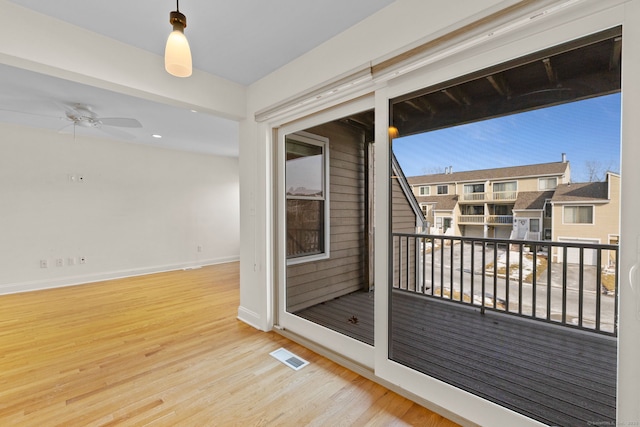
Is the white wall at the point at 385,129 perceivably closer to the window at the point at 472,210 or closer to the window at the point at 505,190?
the window at the point at 505,190

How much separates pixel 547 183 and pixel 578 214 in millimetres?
199

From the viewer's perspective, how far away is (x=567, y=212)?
54.7 inches

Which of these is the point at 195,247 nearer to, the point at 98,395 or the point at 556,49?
the point at 98,395

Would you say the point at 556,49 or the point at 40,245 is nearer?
the point at 556,49

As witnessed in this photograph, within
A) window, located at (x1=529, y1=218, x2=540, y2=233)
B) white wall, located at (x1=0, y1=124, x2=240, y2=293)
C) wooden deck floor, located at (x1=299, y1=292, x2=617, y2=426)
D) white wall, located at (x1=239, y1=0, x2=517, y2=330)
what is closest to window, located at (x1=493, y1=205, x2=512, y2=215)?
window, located at (x1=529, y1=218, x2=540, y2=233)

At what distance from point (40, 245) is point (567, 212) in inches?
263

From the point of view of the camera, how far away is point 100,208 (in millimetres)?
5172

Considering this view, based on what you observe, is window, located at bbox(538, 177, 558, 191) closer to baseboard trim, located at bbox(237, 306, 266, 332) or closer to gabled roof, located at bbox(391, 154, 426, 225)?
gabled roof, located at bbox(391, 154, 426, 225)

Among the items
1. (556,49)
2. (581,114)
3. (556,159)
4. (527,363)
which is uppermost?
(556,49)

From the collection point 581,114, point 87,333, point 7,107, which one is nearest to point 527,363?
point 581,114

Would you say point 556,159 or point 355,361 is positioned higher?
point 556,159

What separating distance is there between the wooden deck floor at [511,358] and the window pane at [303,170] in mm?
1295

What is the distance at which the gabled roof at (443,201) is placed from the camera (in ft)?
5.93

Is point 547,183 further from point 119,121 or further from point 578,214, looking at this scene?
point 119,121
